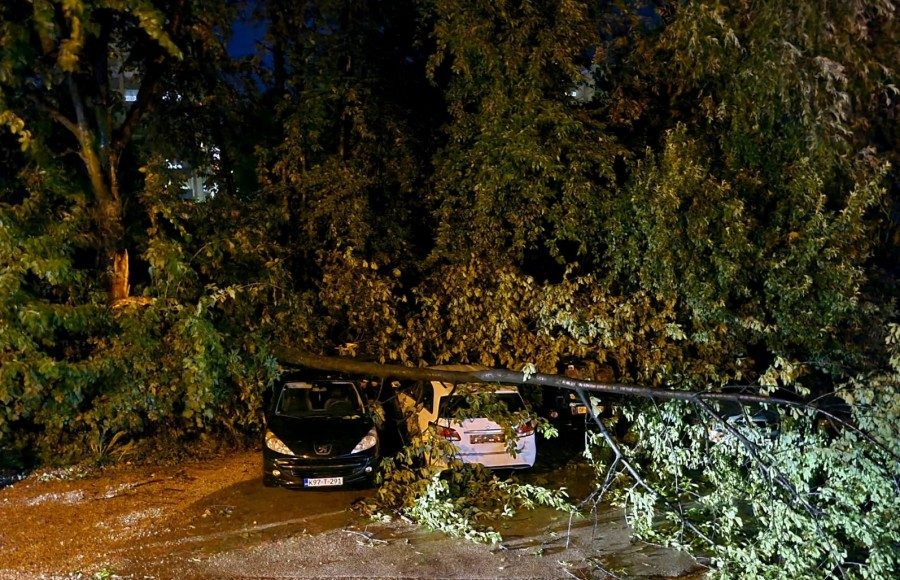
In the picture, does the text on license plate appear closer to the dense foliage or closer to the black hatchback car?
the dense foliage

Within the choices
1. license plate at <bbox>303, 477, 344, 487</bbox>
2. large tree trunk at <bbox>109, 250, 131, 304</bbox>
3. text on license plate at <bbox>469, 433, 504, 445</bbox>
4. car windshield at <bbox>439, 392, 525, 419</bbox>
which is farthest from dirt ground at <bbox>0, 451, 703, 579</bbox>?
large tree trunk at <bbox>109, 250, 131, 304</bbox>

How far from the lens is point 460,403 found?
32.7 feet

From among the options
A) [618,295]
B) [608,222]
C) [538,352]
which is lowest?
[538,352]

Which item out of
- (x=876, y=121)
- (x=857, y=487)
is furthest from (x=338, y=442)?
(x=876, y=121)

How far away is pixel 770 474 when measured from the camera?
22.6 ft

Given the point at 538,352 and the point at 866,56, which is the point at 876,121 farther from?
the point at 538,352

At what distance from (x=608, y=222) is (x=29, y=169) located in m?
7.77

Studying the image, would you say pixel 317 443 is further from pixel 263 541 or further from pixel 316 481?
pixel 263 541

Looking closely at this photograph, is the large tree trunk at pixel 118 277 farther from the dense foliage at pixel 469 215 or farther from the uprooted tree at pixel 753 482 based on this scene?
the uprooted tree at pixel 753 482

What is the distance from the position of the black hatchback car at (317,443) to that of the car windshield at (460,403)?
0.96m

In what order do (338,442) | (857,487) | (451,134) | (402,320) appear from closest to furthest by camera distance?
(857,487) → (338,442) → (402,320) → (451,134)

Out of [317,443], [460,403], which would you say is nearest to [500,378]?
[460,403]

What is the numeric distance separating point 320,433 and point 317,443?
24 centimetres

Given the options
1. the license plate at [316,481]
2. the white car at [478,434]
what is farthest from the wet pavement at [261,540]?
the white car at [478,434]
